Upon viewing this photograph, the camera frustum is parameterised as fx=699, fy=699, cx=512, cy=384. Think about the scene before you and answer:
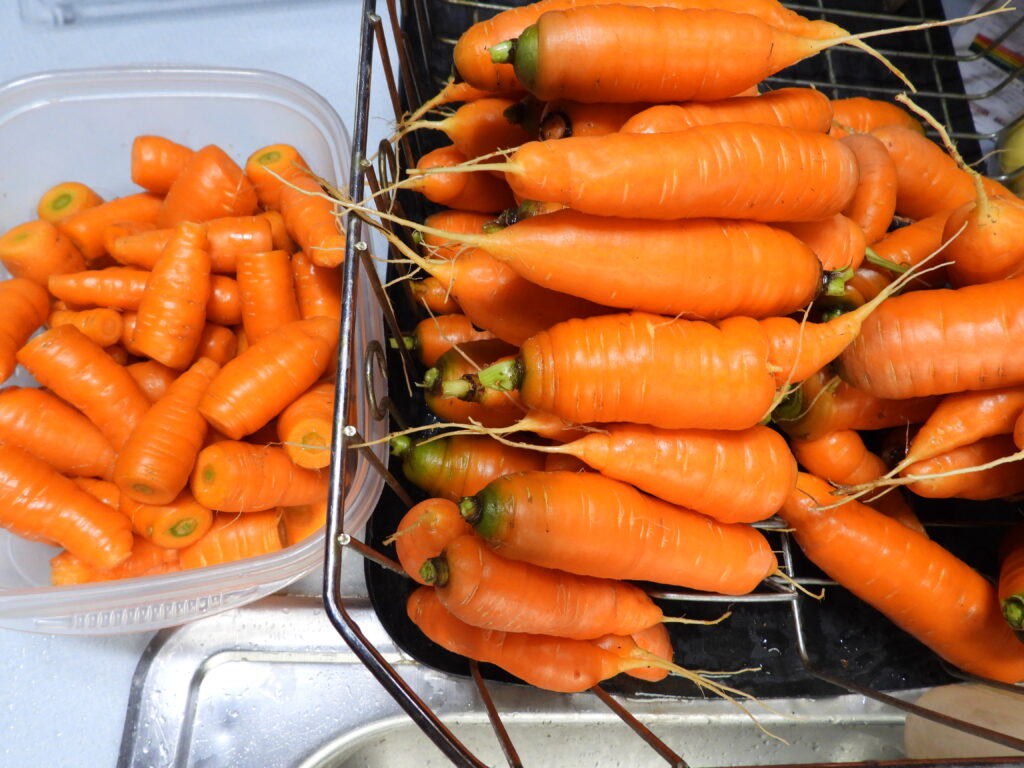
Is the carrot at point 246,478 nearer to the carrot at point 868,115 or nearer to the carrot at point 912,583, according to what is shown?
the carrot at point 912,583

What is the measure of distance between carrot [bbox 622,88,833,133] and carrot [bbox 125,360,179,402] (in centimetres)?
72

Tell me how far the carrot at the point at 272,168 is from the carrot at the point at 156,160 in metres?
0.10

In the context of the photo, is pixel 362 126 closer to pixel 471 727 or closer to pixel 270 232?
pixel 270 232

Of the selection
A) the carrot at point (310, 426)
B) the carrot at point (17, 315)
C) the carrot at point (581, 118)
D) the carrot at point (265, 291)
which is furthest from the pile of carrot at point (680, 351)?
the carrot at point (17, 315)

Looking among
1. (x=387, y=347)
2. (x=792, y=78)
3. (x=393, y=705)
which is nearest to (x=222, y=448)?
(x=387, y=347)

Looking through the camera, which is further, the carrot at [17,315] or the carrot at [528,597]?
the carrot at [17,315]

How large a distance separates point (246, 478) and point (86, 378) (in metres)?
0.27

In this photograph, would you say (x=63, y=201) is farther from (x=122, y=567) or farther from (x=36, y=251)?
(x=122, y=567)

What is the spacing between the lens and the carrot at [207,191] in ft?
3.37

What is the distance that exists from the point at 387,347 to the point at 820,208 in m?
0.56

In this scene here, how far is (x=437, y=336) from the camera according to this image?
0.90 m

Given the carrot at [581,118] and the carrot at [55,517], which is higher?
the carrot at [581,118]

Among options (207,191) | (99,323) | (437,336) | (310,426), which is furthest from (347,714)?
(207,191)

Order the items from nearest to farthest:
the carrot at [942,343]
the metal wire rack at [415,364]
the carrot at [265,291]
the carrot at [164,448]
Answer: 1. the metal wire rack at [415,364]
2. the carrot at [942,343]
3. the carrot at [164,448]
4. the carrot at [265,291]
